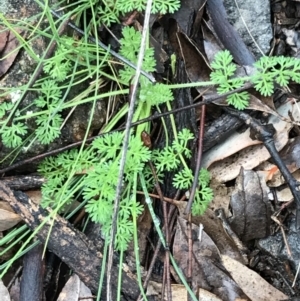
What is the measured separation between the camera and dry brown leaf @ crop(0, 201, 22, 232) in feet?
5.43

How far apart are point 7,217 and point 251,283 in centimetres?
89

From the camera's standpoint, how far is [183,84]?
1614 mm

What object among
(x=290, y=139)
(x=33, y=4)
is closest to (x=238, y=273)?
(x=290, y=139)

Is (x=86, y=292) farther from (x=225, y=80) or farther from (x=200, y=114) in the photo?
(x=225, y=80)

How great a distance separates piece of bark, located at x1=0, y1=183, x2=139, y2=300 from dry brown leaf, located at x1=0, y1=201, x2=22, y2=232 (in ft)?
0.12

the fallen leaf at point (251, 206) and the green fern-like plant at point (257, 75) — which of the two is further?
the fallen leaf at point (251, 206)

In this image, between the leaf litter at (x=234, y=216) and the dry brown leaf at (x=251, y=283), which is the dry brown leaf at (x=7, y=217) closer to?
the leaf litter at (x=234, y=216)

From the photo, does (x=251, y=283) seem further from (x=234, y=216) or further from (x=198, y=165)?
(x=198, y=165)

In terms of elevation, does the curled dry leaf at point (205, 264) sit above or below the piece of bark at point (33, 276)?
below

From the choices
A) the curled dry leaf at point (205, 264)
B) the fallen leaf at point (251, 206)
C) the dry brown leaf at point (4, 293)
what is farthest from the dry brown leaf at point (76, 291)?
the fallen leaf at point (251, 206)

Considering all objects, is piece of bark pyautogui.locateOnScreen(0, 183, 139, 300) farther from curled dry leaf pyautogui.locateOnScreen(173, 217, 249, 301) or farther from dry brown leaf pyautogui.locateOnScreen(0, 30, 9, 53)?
dry brown leaf pyautogui.locateOnScreen(0, 30, 9, 53)

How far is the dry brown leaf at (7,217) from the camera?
5.43ft

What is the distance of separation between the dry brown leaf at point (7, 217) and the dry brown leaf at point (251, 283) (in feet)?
2.47

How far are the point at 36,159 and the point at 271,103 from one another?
0.85 metres
